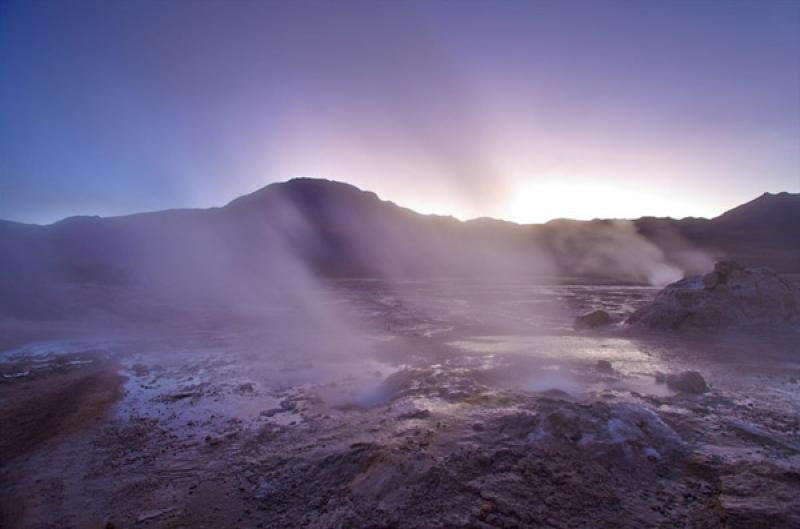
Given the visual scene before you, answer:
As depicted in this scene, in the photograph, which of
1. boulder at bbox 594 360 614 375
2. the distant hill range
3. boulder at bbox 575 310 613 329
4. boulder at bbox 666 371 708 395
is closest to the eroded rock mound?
boulder at bbox 575 310 613 329

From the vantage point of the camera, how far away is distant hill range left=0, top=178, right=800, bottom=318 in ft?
128

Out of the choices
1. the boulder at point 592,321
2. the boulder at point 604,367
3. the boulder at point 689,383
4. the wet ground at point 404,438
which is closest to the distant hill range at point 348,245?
the wet ground at point 404,438

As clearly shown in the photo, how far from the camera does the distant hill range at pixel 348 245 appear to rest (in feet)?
128

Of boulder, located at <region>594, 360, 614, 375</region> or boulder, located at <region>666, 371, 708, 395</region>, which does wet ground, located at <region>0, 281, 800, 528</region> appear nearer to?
boulder, located at <region>594, 360, 614, 375</region>

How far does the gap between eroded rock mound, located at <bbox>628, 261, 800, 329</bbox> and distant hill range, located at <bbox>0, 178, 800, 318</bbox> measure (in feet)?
77.9

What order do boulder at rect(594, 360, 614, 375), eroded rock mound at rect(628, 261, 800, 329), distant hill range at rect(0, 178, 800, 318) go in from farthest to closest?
distant hill range at rect(0, 178, 800, 318) → eroded rock mound at rect(628, 261, 800, 329) → boulder at rect(594, 360, 614, 375)

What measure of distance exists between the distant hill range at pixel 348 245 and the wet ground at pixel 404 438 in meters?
16.6

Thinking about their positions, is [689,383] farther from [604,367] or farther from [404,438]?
[404,438]

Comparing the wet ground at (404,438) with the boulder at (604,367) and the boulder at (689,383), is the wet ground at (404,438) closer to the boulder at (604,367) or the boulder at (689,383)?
the boulder at (604,367)

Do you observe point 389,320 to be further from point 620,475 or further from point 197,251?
point 197,251

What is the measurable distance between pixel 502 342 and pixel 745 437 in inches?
287

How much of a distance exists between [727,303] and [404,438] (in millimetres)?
13554

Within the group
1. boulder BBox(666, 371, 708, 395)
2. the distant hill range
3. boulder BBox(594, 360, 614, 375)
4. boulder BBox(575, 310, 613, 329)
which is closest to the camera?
boulder BBox(666, 371, 708, 395)

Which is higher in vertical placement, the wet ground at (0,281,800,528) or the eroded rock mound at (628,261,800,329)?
the eroded rock mound at (628,261,800,329)
